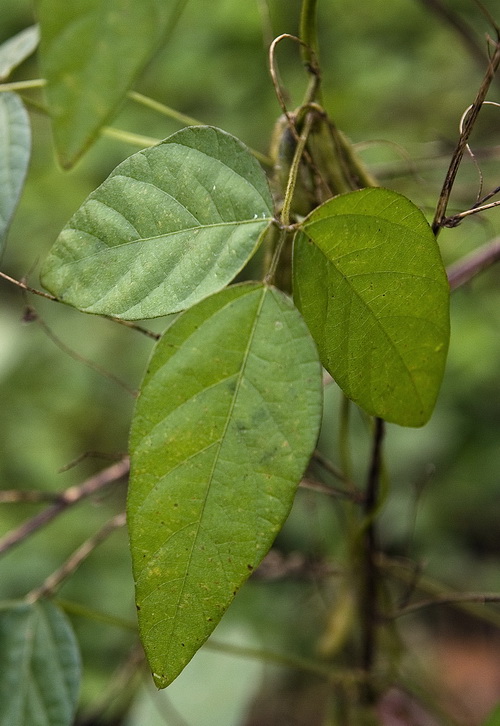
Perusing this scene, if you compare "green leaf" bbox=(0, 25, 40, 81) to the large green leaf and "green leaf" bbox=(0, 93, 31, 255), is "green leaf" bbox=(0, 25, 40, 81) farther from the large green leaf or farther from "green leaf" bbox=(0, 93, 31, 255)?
the large green leaf

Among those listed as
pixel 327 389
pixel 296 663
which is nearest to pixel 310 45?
pixel 296 663

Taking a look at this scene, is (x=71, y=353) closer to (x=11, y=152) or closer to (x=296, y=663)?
(x=11, y=152)

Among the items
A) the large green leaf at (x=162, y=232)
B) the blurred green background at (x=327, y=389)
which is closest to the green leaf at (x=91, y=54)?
the large green leaf at (x=162, y=232)

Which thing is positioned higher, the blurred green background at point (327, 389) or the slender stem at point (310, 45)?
the slender stem at point (310, 45)

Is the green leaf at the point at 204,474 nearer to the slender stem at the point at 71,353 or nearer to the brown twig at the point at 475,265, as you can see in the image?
the slender stem at the point at 71,353

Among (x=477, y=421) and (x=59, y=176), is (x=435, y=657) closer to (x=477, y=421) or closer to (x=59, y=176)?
(x=477, y=421)

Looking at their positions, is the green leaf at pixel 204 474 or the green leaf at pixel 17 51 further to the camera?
the green leaf at pixel 17 51
